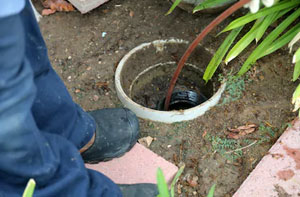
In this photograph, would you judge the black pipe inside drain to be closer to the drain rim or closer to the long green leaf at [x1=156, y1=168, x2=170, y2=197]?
the drain rim

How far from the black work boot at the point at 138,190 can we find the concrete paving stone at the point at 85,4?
1257mm

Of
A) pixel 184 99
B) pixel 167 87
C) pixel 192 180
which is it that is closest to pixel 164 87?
pixel 167 87

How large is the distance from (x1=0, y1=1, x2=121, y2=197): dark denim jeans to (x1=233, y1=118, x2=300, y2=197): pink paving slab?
2.13 feet

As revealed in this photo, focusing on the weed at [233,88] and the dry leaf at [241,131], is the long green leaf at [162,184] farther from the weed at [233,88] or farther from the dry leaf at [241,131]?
the weed at [233,88]

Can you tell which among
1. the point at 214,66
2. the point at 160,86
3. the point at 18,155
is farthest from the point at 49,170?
the point at 160,86

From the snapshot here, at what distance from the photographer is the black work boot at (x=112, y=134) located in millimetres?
1785

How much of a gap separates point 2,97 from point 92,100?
1.22 m

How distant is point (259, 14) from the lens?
196 centimetres

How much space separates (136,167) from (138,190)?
0.90ft

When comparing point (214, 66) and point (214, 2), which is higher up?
point (214, 2)

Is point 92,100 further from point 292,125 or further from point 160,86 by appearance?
point 292,125

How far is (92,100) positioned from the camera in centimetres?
215

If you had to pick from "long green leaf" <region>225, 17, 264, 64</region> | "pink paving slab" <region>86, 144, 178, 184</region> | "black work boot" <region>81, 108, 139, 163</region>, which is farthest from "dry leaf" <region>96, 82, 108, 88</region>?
"long green leaf" <region>225, 17, 264, 64</region>

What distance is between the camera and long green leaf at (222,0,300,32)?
195cm
